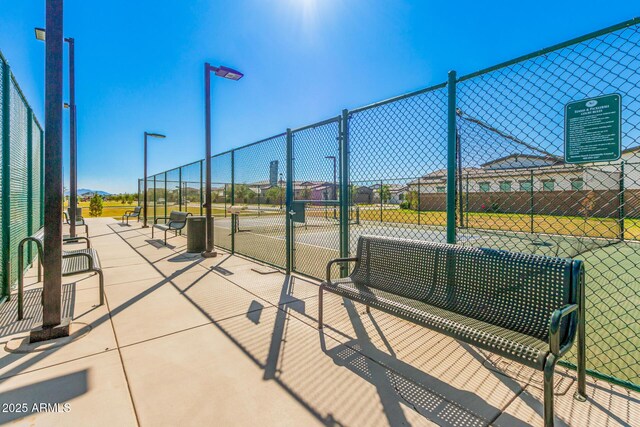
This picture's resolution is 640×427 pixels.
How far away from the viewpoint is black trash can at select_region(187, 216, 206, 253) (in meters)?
6.92

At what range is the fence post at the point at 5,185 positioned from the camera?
363cm

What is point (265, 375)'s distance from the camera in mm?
2236

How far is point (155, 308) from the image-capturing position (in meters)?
3.59

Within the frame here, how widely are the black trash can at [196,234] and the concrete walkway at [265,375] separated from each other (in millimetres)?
3219

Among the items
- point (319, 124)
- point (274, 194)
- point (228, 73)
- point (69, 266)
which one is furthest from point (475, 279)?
point (228, 73)

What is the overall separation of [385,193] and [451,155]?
5.43 m

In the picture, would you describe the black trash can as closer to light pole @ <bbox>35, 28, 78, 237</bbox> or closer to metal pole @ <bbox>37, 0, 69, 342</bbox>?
light pole @ <bbox>35, 28, 78, 237</bbox>

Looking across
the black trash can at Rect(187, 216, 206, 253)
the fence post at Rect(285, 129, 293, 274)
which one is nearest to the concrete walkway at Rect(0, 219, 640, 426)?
the fence post at Rect(285, 129, 293, 274)

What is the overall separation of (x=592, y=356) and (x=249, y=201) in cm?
663

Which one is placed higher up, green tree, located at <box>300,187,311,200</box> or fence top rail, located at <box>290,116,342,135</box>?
fence top rail, located at <box>290,116,342,135</box>

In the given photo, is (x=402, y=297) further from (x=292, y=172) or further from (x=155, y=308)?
(x=292, y=172)

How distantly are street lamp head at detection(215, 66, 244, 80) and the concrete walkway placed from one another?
Answer: 4812 mm

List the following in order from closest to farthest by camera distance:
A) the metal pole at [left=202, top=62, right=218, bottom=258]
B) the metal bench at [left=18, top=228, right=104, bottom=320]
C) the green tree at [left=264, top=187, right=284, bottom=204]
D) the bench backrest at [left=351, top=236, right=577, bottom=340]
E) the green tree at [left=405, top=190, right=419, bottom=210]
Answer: the bench backrest at [left=351, top=236, right=577, bottom=340]
the metal bench at [left=18, top=228, right=104, bottom=320]
the green tree at [left=264, top=187, right=284, bottom=204]
the metal pole at [left=202, top=62, right=218, bottom=258]
the green tree at [left=405, top=190, right=419, bottom=210]

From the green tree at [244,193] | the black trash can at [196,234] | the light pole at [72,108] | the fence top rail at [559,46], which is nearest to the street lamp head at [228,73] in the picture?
the green tree at [244,193]
